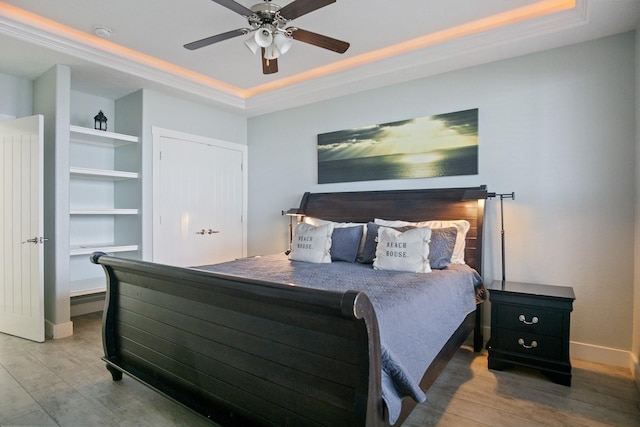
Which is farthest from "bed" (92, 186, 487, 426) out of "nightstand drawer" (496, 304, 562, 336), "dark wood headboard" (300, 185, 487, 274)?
"dark wood headboard" (300, 185, 487, 274)

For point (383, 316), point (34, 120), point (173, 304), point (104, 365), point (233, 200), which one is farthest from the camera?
point (233, 200)

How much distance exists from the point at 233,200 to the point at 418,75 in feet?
9.68

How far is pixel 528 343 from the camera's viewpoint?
Answer: 101 inches

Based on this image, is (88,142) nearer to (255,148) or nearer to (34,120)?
(34,120)

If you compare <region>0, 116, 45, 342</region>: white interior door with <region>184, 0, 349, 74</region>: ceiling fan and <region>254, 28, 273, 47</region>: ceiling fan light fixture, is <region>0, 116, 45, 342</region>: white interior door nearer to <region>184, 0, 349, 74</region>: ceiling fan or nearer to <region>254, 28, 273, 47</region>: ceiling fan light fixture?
<region>184, 0, 349, 74</region>: ceiling fan

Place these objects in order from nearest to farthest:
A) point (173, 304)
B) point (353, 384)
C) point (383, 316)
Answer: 1. point (353, 384)
2. point (383, 316)
3. point (173, 304)

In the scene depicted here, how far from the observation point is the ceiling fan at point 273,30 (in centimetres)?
217

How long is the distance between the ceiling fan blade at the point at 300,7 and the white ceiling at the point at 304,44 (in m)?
0.44

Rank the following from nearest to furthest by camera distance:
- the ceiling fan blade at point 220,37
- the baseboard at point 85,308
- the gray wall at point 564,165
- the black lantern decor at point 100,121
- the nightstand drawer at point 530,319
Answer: the ceiling fan blade at point 220,37, the nightstand drawer at point 530,319, the gray wall at point 564,165, the black lantern decor at point 100,121, the baseboard at point 85,308

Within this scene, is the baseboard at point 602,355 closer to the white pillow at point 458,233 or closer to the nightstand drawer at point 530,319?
the nightstand drawer at point 530,319

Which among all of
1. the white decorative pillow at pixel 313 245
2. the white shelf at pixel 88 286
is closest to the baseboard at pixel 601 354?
the white decorative pillow at pixel 313 245

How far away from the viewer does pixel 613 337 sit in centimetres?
273

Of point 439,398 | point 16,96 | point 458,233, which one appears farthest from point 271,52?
point 16,96

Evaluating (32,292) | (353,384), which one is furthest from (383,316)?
(32,292)
